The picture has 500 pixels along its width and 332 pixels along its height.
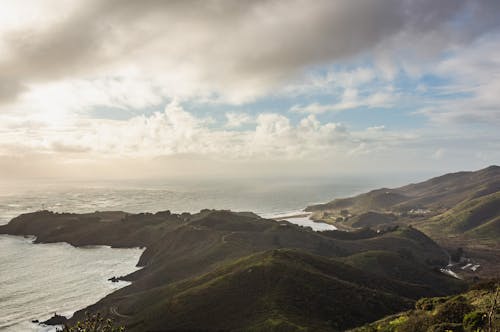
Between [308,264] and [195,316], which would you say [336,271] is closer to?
[308,264]

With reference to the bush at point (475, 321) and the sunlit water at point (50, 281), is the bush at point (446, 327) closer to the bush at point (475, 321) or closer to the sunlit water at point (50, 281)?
the bush at point (475, 321)

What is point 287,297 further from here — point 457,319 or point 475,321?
point 475,321

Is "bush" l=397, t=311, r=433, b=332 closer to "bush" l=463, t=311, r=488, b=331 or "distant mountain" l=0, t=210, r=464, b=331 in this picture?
"bush" l=463, t=311, r=488, b=331

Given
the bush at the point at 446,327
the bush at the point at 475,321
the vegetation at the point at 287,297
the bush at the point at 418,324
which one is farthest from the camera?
the vegetation at the point at 287,297

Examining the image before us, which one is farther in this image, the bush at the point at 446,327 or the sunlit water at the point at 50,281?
the sunlit water at the point at 50,281

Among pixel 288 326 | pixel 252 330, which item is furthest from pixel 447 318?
pixel 252 330

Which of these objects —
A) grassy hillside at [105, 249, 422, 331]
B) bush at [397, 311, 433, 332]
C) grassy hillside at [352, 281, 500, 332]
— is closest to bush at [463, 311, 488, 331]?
grassy hillside at [352, 281, 500, 332]

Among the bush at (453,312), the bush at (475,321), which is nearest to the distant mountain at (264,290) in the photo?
the bush at (453,312)

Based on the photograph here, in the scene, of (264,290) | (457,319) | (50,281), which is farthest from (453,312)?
(50,281)
